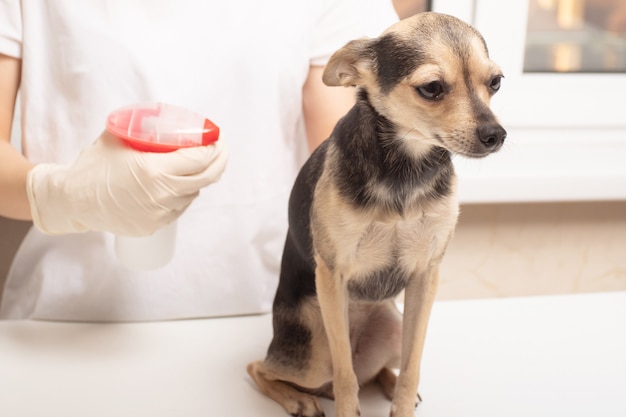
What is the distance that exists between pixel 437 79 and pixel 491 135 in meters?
0.07

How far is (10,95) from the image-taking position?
113 centimetres

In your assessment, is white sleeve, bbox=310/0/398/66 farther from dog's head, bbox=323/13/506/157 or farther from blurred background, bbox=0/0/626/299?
dog's head, bbox=323/13/506/157

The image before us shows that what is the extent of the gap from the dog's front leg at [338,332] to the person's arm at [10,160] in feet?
1.56

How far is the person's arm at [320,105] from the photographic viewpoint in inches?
47.1

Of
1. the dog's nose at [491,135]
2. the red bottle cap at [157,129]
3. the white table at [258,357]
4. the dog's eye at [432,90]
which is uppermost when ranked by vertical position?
the dog's eye at [432,90]

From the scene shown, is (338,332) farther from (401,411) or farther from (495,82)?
(495,82)

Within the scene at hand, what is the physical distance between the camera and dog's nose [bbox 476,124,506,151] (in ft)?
2.11

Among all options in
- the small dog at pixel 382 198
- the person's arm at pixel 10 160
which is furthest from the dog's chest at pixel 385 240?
the person's arm at pixel 10 160

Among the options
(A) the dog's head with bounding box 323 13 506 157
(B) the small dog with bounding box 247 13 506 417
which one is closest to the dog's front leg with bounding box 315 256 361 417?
(B) the small dog with bounding box 247 13 506 417

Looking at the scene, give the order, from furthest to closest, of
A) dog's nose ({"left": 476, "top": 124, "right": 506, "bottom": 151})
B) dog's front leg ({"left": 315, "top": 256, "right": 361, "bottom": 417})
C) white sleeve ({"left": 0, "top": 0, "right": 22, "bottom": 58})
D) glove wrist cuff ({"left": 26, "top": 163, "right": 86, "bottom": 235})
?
Result: white sleeve ({"left": 0, "top": 0, "right": 22, "bottom": 58})
glove wrist cuff ({"left": 26, "top": 163, "right": 86, "bottom": 235})
dog's front leg ({"left": 315, "top": 256, "right": 361, "bottom": 417})
dog's nose ({"left": 476, "top": 124, "right": 506, "bottom": 151})

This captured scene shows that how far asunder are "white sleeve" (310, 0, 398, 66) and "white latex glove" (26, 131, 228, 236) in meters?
0.38

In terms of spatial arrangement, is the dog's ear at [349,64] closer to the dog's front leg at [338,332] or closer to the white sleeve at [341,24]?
the dog's front leg at [338,332]

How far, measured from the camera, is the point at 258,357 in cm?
99

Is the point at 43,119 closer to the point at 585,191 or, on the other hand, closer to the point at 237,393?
the point at 237,393
